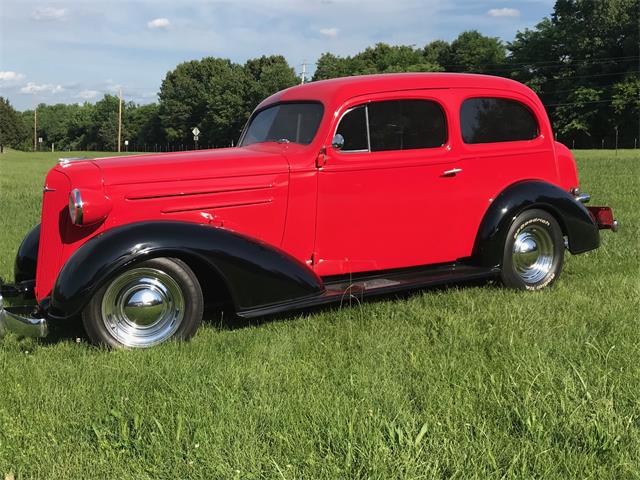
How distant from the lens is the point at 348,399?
2.83m

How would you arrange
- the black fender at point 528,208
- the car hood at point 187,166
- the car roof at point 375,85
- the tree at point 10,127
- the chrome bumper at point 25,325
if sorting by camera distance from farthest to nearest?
1. the tree at point 10,127
2. the black fender at point 528,208
3. the car roof at point 375,85
4. the car hood at point 187,166
5. the chrome bumper at point 25,325

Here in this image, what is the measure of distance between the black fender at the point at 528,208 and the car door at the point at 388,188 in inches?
11.2

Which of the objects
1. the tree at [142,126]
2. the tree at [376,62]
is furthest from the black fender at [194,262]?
the tree at [142,126]

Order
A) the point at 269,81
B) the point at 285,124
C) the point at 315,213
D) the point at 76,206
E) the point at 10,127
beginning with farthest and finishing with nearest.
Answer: the point at 10,127, the point at 269,81, the point at 285,124, the point at 315,213, the point at 76,206

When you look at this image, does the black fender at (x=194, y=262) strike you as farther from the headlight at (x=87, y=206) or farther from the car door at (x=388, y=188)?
the car door at (x=388, y=188)

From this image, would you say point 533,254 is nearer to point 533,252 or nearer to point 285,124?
point 533,252

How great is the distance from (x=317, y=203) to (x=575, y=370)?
2095mm

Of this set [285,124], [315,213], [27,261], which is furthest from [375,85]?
[27,261]

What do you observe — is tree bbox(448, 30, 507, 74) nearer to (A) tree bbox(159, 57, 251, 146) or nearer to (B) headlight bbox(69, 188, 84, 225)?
(A) tree bbox(159, 57, 251, 146)

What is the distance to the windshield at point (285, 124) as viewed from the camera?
4.45m

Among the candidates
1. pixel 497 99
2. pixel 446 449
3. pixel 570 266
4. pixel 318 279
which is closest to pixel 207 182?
pixel 318 279

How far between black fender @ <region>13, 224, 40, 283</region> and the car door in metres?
2.36

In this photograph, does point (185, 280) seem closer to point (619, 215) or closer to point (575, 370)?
point (575, 370)

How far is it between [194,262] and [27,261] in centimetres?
181
